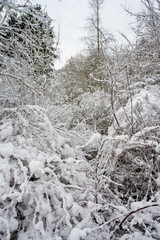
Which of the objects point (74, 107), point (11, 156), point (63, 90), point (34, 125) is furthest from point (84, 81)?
point (11, 156)

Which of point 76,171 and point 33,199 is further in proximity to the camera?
point 76,171

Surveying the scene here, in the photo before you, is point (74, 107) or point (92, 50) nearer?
point (74, 107)

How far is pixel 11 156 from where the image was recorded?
1.35m

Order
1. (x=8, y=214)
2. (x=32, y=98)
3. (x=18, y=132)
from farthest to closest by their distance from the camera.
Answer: (x=32, y=98) < (x=18, y=132) < (x=8, y=214)

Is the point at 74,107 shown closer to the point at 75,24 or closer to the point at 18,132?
the point at 18,132

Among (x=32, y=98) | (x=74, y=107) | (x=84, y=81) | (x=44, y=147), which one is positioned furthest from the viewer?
(x=84, y=81)

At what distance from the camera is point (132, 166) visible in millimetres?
1834

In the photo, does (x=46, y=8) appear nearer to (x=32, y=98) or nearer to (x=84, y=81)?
(x=32, y=98)

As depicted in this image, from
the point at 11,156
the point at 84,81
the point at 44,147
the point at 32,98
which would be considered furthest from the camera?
the point at 84,81

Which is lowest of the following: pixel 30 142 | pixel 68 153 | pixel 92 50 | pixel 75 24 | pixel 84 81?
pixel 68 153

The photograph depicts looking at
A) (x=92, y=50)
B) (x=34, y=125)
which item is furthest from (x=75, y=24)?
(x=34, y=125)

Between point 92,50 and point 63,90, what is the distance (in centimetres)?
360

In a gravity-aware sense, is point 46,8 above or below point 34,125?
above

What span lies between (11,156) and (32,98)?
155 centimetres
